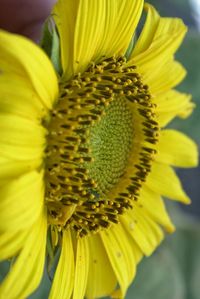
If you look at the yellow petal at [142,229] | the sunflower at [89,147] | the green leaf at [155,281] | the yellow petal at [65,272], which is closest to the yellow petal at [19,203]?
the sunflower at [89,147]

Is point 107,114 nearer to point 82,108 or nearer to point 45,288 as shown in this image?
point 82,108

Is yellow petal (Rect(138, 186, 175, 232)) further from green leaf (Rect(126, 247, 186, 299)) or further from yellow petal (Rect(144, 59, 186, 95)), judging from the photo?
green leaf (Rect(126, 247, 186, 299))

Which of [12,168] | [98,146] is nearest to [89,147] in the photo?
[98,146]

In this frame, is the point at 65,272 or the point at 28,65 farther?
the point at 65,272

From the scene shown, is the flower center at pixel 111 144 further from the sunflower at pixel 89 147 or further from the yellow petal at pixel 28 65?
the yellow petal at pixel 28 65

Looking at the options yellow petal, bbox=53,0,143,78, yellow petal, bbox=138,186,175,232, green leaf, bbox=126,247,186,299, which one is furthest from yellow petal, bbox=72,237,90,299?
green leaf, bbox=126,247,186,299

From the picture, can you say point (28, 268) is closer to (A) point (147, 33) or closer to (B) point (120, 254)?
(B) point (120, 254)

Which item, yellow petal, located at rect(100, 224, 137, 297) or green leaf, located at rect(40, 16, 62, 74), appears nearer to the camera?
green leaf, located at rect(40, 16, 62, 74)
